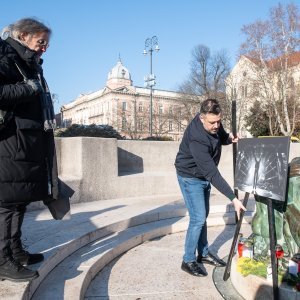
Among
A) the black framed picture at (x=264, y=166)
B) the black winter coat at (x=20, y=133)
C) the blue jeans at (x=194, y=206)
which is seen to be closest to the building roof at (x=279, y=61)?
the blue jeans at (x=194, y=206)

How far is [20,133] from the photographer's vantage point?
265cm

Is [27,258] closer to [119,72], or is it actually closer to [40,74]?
[40,74]

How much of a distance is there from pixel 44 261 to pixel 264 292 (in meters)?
1.91

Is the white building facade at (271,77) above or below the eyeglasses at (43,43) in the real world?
above

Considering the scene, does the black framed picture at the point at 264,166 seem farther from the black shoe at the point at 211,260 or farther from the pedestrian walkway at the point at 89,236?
the pedestrian walkway at the point at 89,236

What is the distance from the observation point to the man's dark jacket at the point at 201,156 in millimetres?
3371

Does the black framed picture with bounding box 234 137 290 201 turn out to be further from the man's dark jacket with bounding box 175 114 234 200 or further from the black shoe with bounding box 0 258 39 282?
the black shoe with bounding box 0 258 39 282

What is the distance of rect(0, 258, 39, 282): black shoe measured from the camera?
2.69 metres

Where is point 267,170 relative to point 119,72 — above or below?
below

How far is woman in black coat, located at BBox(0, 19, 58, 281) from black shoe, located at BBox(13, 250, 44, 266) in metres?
0.08

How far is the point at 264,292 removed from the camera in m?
3.10

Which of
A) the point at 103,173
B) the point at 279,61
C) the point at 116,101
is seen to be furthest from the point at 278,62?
the point at 116,101

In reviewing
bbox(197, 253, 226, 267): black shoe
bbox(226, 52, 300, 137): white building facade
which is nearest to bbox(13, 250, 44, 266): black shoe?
bbox(197, 253, 226, 267): black shoe

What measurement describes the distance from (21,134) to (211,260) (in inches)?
101
